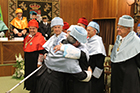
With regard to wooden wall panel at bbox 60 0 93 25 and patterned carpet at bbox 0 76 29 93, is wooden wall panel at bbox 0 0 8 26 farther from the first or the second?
patterned carpet at bbox 0 76 29 93

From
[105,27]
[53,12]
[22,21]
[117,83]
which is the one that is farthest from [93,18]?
[117,83]

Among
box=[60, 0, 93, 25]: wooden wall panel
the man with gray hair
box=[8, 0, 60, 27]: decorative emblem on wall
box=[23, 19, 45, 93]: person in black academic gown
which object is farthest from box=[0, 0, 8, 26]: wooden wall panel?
the man with gray hair

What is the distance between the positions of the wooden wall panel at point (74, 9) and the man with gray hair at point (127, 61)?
600cm

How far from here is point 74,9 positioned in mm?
8641

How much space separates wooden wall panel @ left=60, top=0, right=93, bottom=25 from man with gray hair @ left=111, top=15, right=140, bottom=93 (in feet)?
19.7

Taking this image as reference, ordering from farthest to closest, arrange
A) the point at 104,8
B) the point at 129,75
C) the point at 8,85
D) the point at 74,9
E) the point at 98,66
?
1. the point at 74,9
2. the point at 104,8
3. the point at 8,85
4. the point at 98,66
5. the point at 129,75

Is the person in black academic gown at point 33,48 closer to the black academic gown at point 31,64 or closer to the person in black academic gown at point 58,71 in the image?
the black academic gown at point 31,64

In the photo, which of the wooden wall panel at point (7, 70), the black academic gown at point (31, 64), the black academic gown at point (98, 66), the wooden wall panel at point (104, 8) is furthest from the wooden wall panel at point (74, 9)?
the black academic gown at point (98, 66)

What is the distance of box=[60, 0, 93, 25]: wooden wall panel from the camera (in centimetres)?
844

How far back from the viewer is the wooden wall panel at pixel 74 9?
8438mm

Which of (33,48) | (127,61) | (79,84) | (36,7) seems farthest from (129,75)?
(36,7)

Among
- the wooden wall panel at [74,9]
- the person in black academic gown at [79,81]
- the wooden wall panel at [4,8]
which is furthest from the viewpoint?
the wooden wall panel at [74,9]

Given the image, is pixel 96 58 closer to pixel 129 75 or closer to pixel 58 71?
pixel 129 75

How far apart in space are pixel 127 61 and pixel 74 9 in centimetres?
647
